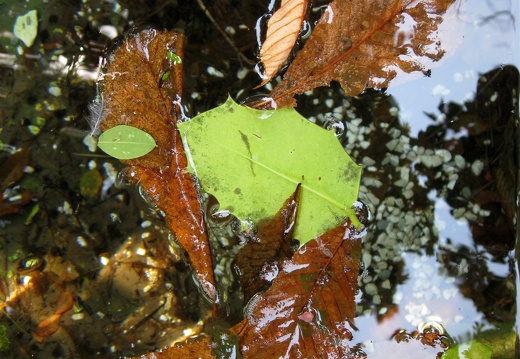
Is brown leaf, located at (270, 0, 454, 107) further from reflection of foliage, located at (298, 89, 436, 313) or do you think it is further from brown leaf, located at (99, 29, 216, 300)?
brown leaf, located at (99, 29, 216, 300)

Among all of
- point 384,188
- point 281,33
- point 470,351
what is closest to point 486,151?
point 384,188

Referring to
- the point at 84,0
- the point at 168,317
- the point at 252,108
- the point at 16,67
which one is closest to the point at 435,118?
the point at 252,108

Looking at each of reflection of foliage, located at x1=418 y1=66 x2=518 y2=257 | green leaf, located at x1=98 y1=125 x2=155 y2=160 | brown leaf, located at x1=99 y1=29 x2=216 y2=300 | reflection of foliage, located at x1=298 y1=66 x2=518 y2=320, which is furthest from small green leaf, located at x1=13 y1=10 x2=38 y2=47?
reflection of foliage, located at x1=418 y1=66 x2=518 y2=257

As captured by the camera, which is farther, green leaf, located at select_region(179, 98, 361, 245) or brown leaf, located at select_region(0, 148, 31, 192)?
brown leaf, located at select_region(0, 148, 31, 192)

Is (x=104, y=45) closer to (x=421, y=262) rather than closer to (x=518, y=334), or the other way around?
(x=421, y=262)

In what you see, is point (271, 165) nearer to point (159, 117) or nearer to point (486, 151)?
point (159, 117)

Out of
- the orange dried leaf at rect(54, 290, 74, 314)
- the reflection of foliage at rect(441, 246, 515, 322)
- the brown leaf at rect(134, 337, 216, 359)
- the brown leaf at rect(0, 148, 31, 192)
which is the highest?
the brown leaf at rect(0, 148, 31, 192)

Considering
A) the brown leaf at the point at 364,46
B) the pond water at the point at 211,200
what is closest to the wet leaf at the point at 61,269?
the pond water at the point at 211,200
